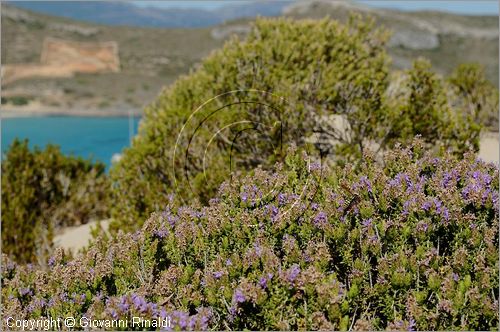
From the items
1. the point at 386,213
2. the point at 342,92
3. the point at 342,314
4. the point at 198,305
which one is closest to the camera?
the point at 342,314

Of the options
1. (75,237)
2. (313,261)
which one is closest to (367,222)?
(313,261)

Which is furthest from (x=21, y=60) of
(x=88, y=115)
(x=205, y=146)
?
(x=205, y=146)

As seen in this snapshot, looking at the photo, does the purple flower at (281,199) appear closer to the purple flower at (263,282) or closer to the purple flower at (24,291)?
the purple flower at (263,282)

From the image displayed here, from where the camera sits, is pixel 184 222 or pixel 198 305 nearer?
pixel 198 305

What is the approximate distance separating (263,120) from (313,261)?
13.6ft

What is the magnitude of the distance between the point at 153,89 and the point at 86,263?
73.6m

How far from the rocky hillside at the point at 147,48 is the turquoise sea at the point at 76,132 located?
6529 mm

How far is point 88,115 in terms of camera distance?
221 ft

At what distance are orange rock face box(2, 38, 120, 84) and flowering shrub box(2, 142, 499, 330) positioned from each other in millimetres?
77958

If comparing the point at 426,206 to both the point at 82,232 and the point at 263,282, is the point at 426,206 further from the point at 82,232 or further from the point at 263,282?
the point at 82,232

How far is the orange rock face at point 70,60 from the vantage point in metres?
77.6

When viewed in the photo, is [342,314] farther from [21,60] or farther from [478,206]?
[21,60]

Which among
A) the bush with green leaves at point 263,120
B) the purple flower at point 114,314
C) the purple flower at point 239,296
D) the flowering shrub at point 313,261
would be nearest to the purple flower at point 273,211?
the flowering shrub at point 313,261

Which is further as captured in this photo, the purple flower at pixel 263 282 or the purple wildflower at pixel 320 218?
the purple wildflower at pixel 320 218
